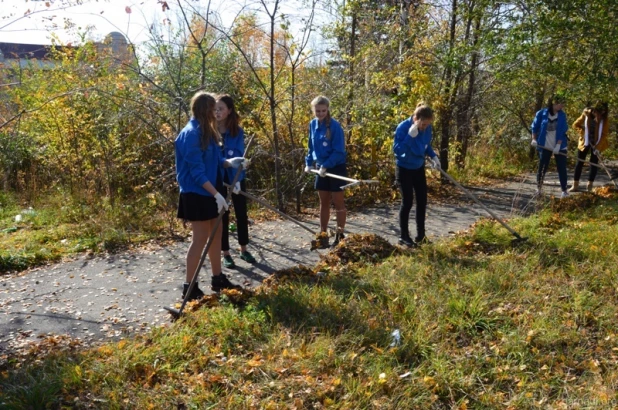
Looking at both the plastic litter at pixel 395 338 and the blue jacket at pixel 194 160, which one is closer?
the plastic litter at pixel 395 338

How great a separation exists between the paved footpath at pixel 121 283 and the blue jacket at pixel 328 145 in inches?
41.9

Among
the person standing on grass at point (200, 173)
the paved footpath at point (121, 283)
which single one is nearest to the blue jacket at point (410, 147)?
the paved footpath at point (121, 283)

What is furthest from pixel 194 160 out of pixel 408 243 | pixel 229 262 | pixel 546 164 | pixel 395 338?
pixel 546 164

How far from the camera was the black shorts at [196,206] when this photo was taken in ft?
14.2

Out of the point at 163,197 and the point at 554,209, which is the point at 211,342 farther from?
the point at 554,209

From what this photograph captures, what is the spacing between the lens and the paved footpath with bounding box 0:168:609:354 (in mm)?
4359

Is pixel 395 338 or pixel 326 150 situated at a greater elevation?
pixel 326 150

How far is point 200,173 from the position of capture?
4176mm

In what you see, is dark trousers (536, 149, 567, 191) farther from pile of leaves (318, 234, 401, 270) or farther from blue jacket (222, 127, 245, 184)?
blue jacket (222, 127, 245, 184)

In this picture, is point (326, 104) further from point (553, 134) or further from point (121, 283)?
point (553, 134)

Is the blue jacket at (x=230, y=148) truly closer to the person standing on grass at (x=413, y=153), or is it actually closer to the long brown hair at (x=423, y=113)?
the person standing on grass at (x=413, y=153)

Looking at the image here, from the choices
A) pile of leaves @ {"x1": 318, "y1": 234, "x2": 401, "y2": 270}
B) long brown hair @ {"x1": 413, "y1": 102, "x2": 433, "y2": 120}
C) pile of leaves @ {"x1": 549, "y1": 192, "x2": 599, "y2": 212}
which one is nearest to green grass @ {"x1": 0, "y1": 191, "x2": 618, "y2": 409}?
pile of leaves @ {"x1": 318, "y1": 234, "x2": 401, "y2": 270}

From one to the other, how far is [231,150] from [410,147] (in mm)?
1941

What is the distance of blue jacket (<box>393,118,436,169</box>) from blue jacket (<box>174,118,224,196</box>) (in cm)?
221
